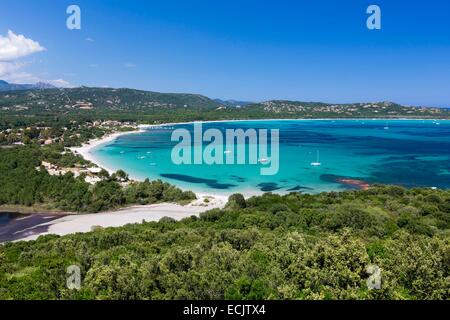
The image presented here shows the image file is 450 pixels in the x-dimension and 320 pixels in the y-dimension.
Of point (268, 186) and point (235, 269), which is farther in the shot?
point (268, 186)

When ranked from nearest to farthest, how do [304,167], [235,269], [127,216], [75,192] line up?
1. [235,269]
2. [127,216]
3. [75,192]
4. [304,167]

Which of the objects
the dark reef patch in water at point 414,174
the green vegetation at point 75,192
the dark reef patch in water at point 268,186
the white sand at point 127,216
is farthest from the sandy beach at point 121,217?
the dark reef patch in water at point 414,174

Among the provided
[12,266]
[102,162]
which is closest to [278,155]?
[102,162]

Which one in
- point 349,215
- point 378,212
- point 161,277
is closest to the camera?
point 161,277

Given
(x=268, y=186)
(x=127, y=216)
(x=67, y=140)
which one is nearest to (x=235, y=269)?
(x=127, y=216)

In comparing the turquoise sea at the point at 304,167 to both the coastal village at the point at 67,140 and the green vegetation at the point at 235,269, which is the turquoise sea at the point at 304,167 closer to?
the coastal village at the point at 67,140

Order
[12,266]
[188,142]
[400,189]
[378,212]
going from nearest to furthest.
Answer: [12,266]
[378,212]
[400,189]
[188,142]

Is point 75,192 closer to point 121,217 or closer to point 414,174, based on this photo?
point 121,217
